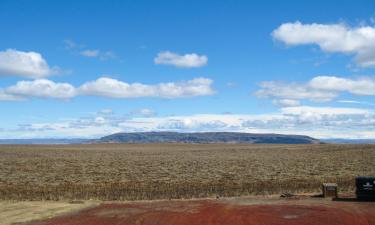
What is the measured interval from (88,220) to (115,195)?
348 inches

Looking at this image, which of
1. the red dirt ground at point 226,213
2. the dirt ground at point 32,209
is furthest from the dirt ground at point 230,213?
the dirt ground at point 32,209

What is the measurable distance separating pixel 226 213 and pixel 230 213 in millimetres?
184

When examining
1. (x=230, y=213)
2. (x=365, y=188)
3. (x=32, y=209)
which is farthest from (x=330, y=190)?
(x=32, y=209)

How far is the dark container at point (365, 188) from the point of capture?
2831 centimetres

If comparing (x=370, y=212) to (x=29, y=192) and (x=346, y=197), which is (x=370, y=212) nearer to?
(x=346, y=197)

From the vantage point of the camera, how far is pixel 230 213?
24.8 meters

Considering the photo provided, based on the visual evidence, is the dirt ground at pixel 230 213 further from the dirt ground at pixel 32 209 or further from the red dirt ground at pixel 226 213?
the dirt ground at pixel 32 209

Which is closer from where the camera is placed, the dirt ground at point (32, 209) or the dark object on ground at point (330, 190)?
the dirt ground at point (32, 209)

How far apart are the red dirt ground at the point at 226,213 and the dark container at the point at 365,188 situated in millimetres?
1026

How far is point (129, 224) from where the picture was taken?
2308cm

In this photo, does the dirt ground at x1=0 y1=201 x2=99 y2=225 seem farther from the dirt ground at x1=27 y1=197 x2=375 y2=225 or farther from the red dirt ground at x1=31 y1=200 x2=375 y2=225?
the red dirt ground at x1=31 y1=200 x2=375 y2=225

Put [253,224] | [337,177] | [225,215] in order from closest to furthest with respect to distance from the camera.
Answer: [253,224] < [225,215] < [337,177]

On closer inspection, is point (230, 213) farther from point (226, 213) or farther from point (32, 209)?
point (32, 209)

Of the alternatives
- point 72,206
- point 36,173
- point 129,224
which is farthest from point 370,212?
point 36,173
